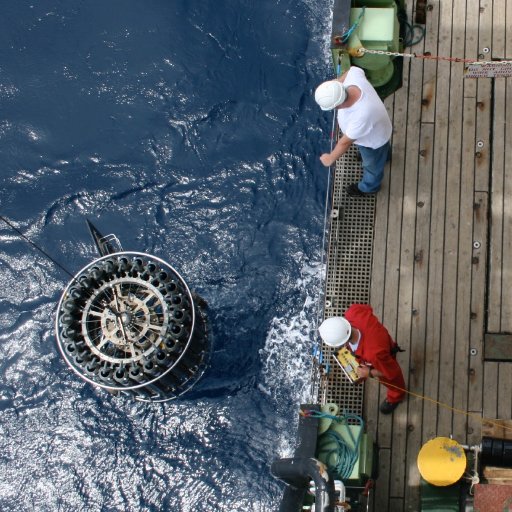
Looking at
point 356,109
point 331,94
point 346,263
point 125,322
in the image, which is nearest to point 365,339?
point 346,263

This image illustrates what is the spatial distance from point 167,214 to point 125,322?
213 centimetres

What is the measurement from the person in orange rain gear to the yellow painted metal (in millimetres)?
758

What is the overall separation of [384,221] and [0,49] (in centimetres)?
643

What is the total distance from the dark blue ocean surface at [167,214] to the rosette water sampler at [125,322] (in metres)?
1.11

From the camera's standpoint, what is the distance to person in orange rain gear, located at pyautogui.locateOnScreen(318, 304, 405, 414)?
5758mm

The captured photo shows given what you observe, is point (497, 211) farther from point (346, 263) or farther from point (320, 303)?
point (320, 303)

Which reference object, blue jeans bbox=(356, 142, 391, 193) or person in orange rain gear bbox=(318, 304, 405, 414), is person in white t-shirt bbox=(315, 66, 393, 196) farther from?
person in orange rain gear bbox=(318, 304, 405, 414)

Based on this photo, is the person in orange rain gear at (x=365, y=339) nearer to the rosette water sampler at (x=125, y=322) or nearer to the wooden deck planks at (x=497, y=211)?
the wooden deck planks at (x=497, y=211)

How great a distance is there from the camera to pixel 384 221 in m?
7.31

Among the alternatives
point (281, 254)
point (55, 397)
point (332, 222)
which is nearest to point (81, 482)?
point (55, 397)

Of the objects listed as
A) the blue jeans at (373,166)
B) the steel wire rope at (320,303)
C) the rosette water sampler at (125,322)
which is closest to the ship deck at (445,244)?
the blue jeans at (373,166)

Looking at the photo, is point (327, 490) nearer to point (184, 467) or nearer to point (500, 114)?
point (184, 467)

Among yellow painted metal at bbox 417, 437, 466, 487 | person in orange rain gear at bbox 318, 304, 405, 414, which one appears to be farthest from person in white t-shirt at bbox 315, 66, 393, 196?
yellow painted metal at bbox 417, 437, 466, 487

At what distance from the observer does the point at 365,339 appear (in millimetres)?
5805
